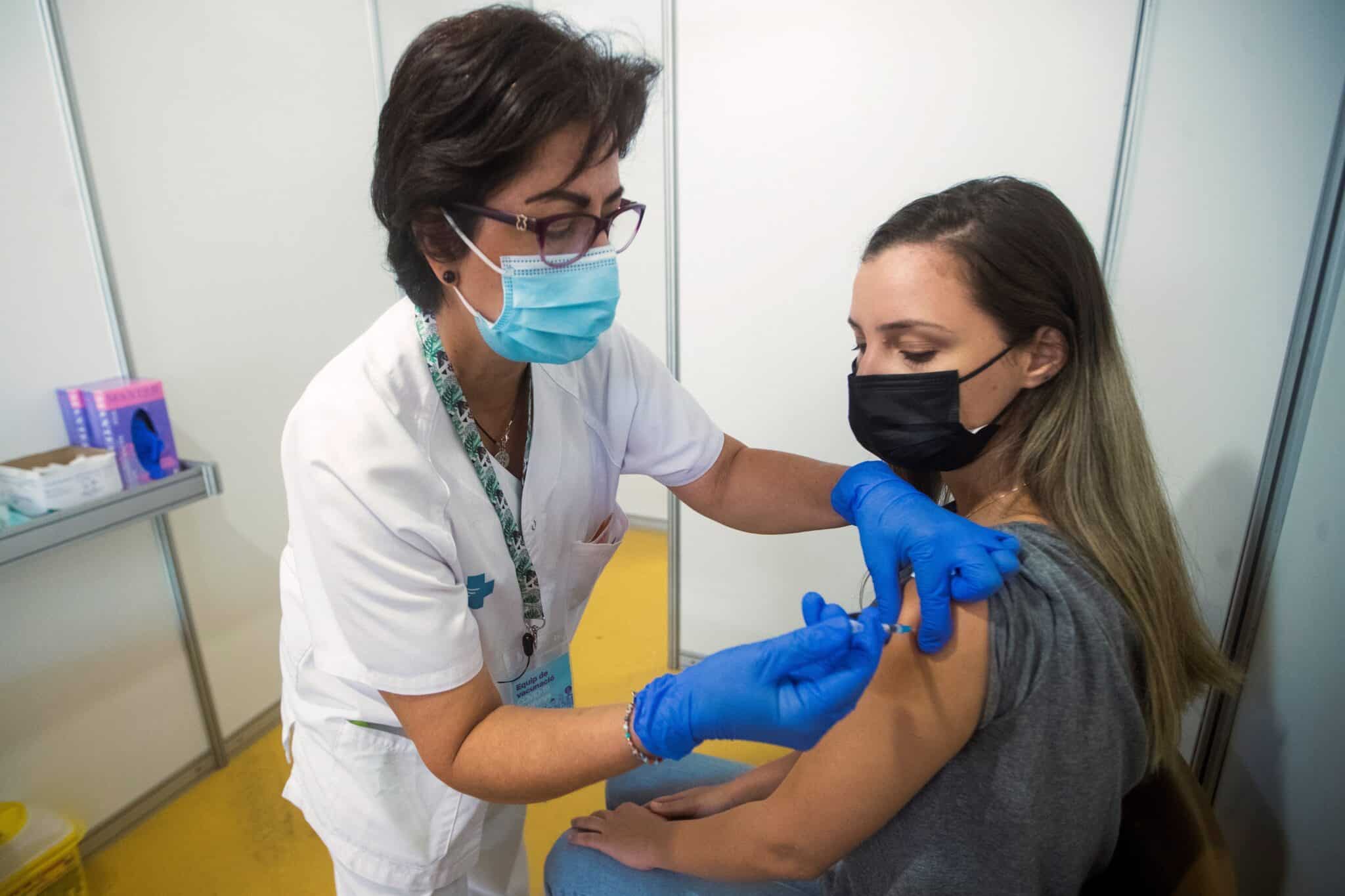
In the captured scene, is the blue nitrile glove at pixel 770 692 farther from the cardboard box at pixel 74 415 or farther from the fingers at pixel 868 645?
the cardboard box at pixel 74 415

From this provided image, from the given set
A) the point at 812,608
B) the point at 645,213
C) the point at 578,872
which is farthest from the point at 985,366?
the point at 645,213

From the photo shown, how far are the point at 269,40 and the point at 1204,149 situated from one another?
7.50 feet

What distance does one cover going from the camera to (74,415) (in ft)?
5.05

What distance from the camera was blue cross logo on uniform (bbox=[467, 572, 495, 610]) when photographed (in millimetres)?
1028

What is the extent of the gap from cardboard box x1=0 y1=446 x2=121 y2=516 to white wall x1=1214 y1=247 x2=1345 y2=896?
2238 mm

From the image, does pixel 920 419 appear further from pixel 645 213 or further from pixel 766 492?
pixel 645 213

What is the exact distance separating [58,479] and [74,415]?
204 millimetres

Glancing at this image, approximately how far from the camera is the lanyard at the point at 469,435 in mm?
998

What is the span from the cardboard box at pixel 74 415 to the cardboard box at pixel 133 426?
0.04 ft

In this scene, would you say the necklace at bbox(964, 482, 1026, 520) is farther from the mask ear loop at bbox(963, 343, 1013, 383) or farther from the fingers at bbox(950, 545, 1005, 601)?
the fingers at bbox(950, 545, 1005, 601)

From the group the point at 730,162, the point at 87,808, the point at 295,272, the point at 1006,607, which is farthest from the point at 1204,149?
the point at 87,808

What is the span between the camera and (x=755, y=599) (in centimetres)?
222

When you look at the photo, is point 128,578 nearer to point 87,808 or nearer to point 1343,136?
point 87,808

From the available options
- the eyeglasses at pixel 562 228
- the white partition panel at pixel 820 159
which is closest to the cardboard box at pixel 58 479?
the eyeglasses at pixel 562 228
